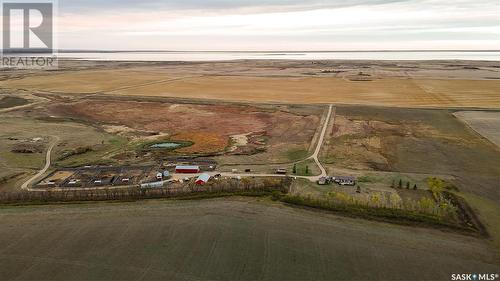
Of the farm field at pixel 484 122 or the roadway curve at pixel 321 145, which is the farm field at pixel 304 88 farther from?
the roadway curve at pixel 321 145

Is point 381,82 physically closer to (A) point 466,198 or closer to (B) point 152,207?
(A) point 466,198

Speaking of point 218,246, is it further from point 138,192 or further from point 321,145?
point 321,145

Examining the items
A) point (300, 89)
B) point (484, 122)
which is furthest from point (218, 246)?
point (300, 89)

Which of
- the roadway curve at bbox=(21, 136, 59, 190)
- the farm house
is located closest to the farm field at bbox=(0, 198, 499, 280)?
the roadway curve at bbox=(21, 136, 59, 190)

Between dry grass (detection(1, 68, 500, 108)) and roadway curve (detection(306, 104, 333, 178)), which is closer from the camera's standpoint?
roadway curve (detection(306, 104, 333, 178))

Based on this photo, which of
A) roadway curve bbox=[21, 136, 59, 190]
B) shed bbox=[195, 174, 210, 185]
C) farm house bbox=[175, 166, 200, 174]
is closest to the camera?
shed bbox=[195, 174, 210, 185]

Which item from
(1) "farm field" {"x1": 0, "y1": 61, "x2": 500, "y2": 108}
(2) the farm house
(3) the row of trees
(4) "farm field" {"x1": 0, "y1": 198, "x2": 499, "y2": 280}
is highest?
(1) "farm field" {"x1": 0, "y1": 61, "x2": 500, "y2": 108}

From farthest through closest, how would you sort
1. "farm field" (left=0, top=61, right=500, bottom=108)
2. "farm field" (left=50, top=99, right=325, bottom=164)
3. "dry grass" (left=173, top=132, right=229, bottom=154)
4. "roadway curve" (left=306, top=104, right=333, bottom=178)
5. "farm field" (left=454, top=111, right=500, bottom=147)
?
"farm field" (left=0, top=61, right=500, bottom=108), "farm field" (left=454, top=111, right=500, bottom=147), "farm field" (left=50, top=99, right=325, bottom=164), "dry grass" (left=173, top=132, right=229, bottom=154), "roadway curve" (left=306, top=104, right=333, bottom=178)

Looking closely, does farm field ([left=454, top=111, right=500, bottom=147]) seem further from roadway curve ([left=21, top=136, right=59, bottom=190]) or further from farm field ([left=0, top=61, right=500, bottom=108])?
roadway curve ([left=21, top=136, right=59, bottom=190])

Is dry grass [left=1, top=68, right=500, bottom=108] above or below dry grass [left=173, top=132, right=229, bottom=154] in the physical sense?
above
